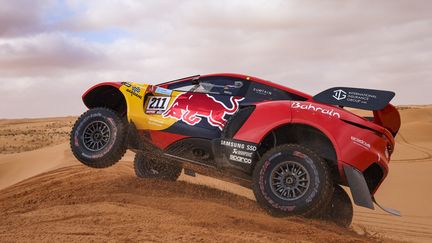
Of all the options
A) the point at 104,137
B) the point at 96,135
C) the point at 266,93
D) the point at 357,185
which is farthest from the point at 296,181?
the point at 96,135

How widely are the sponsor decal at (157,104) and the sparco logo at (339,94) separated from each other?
225cm

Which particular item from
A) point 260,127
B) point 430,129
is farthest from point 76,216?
point 430,129

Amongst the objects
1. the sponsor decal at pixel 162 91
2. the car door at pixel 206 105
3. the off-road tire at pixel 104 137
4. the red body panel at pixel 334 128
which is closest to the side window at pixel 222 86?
the car door at pixel 206 105

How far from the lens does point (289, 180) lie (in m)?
5.33

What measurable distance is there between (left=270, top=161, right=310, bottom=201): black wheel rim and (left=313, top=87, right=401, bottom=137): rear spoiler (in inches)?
34.9

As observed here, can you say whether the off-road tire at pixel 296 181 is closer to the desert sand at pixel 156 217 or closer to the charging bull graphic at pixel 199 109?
the desert sand at pixel 156 217

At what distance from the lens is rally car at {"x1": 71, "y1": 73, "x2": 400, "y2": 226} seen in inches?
208

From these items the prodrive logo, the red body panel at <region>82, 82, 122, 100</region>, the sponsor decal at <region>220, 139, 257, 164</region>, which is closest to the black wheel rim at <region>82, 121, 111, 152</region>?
the red body panel at <region>82, 82, 122, 100</region>

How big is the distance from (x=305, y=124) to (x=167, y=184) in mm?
2303

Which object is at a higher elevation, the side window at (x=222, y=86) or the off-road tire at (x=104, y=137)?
the side window at (x=222, y=86)

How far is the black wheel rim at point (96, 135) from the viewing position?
6.57 meters

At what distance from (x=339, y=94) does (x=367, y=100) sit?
1.06ft

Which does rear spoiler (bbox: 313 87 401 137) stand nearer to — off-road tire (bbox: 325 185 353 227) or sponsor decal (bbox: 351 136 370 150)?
sponsor decal (bbox: 351 136 370 150)

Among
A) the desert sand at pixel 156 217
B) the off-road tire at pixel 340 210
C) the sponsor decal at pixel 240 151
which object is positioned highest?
the sponsor decal at pixel 240 151
